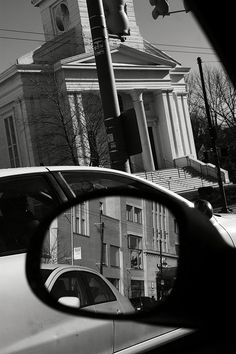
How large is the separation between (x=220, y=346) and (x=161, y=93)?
38.4 meters

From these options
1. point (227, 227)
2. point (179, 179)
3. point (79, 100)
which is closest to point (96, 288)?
point (227, 227)

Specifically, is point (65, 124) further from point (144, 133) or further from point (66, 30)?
point (66, 30)

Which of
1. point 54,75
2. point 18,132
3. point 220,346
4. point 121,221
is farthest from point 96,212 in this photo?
point 18,132

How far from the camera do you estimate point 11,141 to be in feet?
126

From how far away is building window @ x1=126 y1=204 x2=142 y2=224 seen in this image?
7.53 feet

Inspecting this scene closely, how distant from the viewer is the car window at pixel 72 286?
8.84 ft

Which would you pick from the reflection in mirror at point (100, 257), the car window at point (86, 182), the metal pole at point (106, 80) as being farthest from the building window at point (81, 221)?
the metal pole at point (106, 80)

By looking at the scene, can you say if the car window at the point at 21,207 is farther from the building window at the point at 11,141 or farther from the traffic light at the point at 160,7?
the building window at the point at 11,141

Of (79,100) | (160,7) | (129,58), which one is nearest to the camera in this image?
(160,7)

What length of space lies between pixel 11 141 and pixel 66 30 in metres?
10.3

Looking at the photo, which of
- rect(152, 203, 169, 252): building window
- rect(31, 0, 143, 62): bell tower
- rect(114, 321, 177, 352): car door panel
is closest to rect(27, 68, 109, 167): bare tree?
rect(31, 0, 143, 62): bell tower

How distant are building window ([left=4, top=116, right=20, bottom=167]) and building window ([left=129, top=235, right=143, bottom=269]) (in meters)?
36.0

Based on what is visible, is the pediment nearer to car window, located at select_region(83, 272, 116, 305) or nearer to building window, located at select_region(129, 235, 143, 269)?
car window, located at select_region(83, 272, 116, 305)

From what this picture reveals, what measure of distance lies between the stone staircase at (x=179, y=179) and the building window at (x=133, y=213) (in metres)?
32.0
